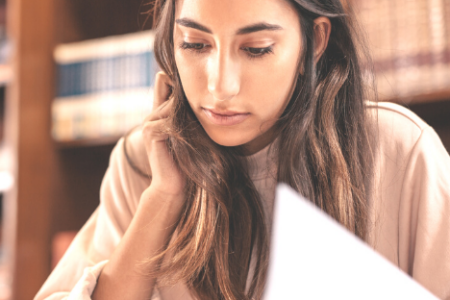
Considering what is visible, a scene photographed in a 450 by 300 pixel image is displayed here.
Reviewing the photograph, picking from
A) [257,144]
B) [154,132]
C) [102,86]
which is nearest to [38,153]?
[102,86]

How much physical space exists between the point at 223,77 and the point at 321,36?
0.21 meters

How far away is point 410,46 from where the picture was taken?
1.23m

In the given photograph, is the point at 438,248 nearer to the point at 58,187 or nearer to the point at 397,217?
the point at 397,217

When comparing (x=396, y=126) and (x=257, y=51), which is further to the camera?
(x=396, y=126)

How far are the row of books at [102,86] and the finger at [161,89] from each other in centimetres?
52

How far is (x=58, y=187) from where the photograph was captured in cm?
154

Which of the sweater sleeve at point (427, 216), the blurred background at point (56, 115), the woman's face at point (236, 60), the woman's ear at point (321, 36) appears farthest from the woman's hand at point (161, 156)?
the blurred background at point (56, 115)

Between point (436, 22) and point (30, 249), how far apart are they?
4.38 ft

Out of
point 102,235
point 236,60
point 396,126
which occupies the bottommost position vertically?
point 102,235

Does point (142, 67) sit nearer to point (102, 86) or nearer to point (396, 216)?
point (102, 86)

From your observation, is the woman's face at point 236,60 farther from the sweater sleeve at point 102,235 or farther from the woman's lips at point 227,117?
the sweater sleeve at point 102,235

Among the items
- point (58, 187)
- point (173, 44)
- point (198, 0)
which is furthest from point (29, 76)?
point (198, 0)

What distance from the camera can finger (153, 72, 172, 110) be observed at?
35.6 inches

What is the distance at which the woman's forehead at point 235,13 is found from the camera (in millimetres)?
664
